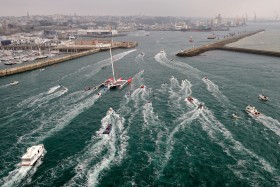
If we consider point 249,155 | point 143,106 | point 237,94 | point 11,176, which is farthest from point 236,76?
point 11,176

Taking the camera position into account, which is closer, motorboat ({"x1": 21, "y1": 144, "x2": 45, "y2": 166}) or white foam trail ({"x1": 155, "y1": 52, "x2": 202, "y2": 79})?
motorboat ({"x1": 21, "y1": 144, "x2": 45, "y2": 166})

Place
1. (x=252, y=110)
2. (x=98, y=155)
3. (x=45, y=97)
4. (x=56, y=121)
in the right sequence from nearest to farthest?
(x=98, y=155), (x=56, y=121), (x=252, y=110), (x=45, y=97)

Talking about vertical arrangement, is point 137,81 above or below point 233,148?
above

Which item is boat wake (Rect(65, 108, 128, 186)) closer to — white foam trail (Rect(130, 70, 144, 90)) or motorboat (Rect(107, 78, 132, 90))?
motorboat (Rect(107, 78, 132, 90))

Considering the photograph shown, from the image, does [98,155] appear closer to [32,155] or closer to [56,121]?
[32,155]

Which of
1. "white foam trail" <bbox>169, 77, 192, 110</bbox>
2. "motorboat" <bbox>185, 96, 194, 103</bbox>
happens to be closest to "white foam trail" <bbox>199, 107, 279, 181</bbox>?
"motorboat" <bbox>185, 96, 194, 103</bbox>

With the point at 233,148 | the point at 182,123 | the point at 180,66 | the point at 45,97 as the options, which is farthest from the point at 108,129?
the point at 180,66

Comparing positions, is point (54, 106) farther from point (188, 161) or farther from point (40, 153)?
point (188, 161)
